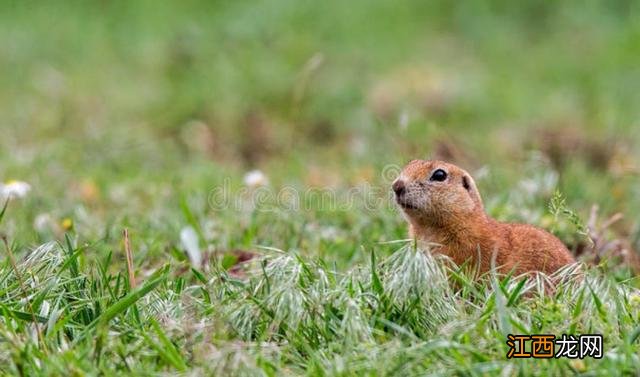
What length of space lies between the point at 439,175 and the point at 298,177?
228 cm

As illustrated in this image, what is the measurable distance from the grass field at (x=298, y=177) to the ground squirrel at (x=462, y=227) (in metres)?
0.17

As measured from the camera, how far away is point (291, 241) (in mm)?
5152

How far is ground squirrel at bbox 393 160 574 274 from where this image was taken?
4.38 m

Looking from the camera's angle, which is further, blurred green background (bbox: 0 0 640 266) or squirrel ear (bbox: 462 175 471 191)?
blurred green background (bbox: 0 0 640 266)

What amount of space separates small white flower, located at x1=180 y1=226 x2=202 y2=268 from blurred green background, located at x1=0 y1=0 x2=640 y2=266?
0.26 feet

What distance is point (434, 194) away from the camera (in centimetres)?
458

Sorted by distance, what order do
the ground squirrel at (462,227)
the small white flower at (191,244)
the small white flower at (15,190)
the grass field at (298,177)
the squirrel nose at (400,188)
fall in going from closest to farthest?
the grass field at (298,177)
the ground squirrel at (462,227)
the squirrel nose at (400,188)
the small white flower at (191,244)
the small white flower at (15,190)

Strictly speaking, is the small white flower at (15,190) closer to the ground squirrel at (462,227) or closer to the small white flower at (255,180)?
the small white flower at (255,180)

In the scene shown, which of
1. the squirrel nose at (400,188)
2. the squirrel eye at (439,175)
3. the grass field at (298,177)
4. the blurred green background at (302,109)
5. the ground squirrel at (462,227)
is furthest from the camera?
the blurred green background at (302,109)

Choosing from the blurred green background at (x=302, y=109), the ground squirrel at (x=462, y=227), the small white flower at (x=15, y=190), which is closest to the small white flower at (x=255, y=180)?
the blurred green background at (x=302, y=109)

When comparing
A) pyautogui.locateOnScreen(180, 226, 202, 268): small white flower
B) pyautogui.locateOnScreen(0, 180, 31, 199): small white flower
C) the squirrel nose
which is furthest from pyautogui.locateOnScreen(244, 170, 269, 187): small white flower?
the squirrel nose

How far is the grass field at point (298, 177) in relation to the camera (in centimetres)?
340

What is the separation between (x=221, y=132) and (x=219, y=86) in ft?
1.93

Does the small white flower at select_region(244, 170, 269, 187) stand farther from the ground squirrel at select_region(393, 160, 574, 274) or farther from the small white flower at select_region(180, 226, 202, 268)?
the ground squirrel at select_region(393, 160, 574, 274)
